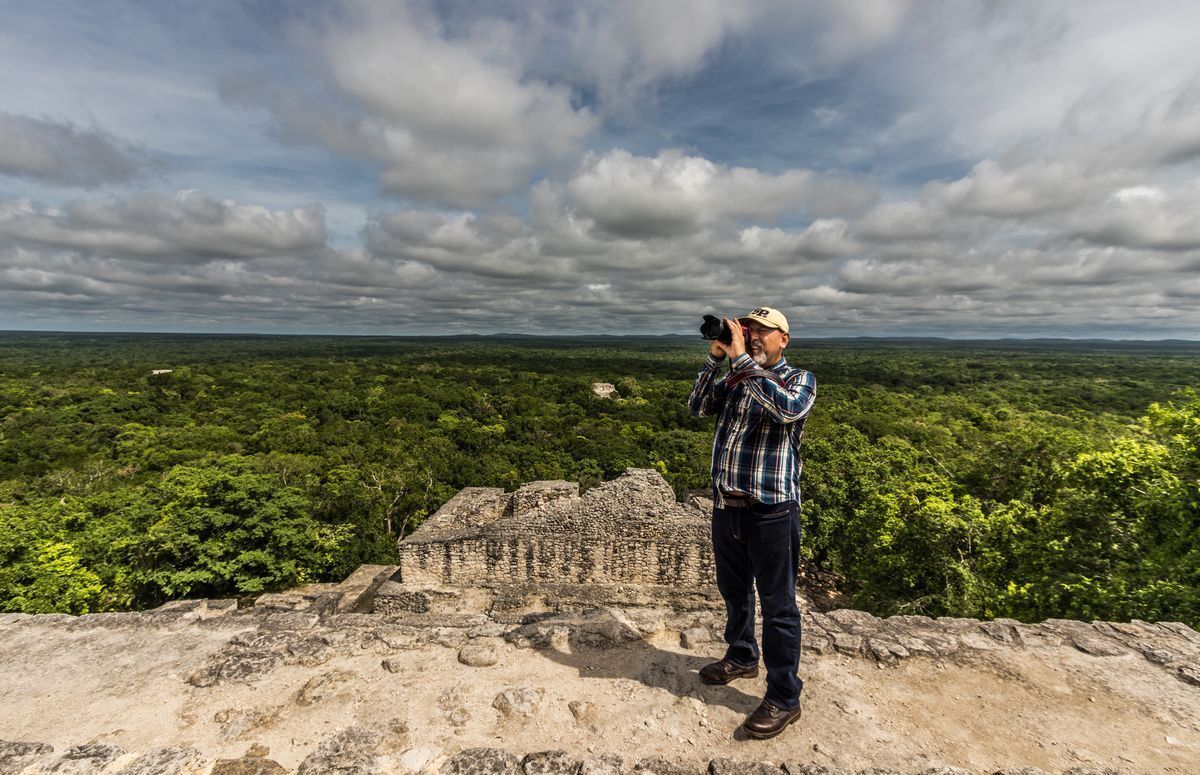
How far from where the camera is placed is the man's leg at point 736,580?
3414mm

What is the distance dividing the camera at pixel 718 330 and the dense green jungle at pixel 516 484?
7.92 m

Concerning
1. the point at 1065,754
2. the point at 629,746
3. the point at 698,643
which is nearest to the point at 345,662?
the point at 629,746

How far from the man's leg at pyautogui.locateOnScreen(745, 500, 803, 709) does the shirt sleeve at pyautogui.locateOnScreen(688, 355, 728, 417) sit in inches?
31.8

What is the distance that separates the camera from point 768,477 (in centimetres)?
309

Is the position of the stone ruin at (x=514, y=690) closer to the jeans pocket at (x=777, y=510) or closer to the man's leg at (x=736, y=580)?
the man's leg at (x=736, y=580)

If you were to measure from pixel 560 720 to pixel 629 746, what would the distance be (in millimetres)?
536

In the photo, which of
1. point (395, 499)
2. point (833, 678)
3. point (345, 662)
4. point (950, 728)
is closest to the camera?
point (950, 728)

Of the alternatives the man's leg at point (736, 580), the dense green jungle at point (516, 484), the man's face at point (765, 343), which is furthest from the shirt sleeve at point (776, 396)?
the dense green jungle at point (516, 484)

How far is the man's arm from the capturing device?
3.44 m

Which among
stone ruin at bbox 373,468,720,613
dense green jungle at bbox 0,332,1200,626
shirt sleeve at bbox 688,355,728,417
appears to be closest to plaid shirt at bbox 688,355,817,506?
shirt sleeve at bbox 688,355,728,417

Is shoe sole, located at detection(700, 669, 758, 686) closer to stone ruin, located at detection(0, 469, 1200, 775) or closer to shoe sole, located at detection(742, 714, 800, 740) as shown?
stone ruin, located at detection(0, 469, 1200, 775)

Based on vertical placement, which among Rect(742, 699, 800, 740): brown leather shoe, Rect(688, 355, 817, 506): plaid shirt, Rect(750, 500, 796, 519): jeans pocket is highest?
Rect(688, 355, 817, 506): plaid shirt

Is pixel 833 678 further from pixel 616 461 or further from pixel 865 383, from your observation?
pixel 865 383

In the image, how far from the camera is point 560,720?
344 centimetres
